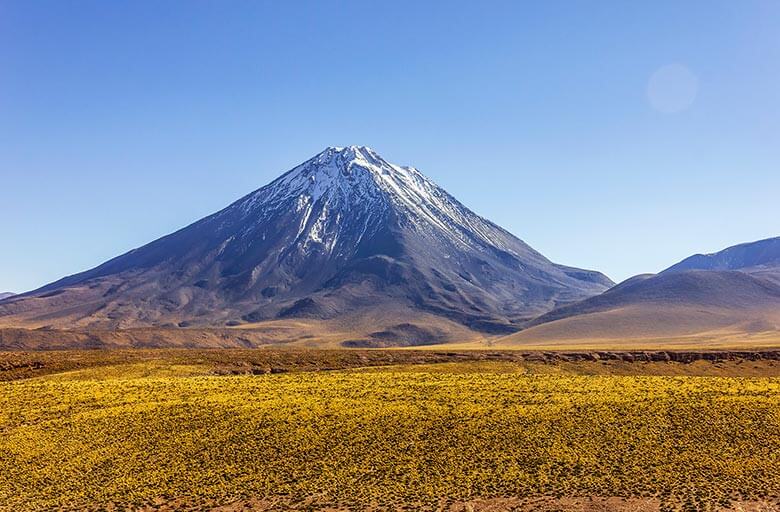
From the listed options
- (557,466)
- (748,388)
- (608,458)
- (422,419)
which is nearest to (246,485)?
(422,419)

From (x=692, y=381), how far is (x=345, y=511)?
38.6m

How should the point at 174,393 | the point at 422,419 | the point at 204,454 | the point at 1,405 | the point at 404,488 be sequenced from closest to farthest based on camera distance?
the point at 404,488 < the point at 204,454 < the point at 422,419 < the point at 1,405 < the point at 174,393

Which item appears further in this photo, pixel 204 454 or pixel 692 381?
pixel 692 381

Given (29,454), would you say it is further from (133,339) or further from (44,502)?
(133,339)

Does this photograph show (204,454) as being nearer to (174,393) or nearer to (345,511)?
(345,511)

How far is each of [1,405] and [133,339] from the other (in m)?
113

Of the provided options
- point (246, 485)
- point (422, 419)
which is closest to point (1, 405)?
point (246, 485)

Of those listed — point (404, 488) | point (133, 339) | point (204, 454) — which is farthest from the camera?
point (133, 339)

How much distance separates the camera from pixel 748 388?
47.2 metres

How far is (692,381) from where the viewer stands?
52.7 m

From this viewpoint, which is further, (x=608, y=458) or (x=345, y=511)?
(x=608, y=458)

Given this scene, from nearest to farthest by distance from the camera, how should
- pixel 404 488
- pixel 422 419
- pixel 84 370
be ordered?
pixel 404 488 < pixel 422 419 < pixel 84 370

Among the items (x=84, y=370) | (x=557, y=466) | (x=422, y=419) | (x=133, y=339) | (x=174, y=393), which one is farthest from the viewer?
(x=133, y=339)

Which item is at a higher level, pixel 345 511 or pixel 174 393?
pixel 174 393
